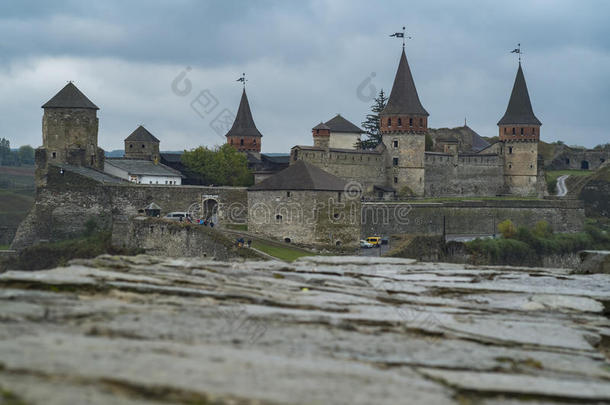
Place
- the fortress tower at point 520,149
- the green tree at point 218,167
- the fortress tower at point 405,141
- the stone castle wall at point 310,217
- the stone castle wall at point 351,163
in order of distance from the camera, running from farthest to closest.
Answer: the fortress tower at point 520,149 → the fortress tower at point 405,141 → the stone castle wall at point 351,163 → the green tree at point 218,167 → the stone castle wall at point 310,217

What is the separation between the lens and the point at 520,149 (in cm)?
7594

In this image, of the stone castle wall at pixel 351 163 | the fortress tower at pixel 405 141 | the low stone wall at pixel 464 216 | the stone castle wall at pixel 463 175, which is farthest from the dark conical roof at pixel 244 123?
the low stone wall at pixel 464 216

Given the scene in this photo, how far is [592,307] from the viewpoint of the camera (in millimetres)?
11398

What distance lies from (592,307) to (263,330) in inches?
196

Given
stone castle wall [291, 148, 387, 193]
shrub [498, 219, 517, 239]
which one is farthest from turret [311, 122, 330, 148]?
shrub [498, 219, 517, 239]

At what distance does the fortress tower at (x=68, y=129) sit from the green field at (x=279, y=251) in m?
17.1

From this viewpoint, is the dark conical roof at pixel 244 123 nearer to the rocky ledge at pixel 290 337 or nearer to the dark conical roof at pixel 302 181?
the dark conical roof at pixel 302 181

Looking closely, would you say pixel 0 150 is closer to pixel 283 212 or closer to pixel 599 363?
pixel 283 212

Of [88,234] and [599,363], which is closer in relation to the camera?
[599,363]

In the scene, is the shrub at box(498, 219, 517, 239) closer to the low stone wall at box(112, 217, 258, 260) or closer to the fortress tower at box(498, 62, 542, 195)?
the fortress tower at box(498, 62, 542, 195)

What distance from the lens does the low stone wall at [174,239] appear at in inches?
1346

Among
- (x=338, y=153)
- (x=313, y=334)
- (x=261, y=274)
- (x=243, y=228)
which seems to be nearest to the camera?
(x=313, y=334)

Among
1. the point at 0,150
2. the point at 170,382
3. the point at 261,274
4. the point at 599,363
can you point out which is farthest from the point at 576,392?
the point at 0,150

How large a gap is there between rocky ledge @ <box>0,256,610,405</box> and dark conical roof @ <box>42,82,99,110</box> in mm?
39557
